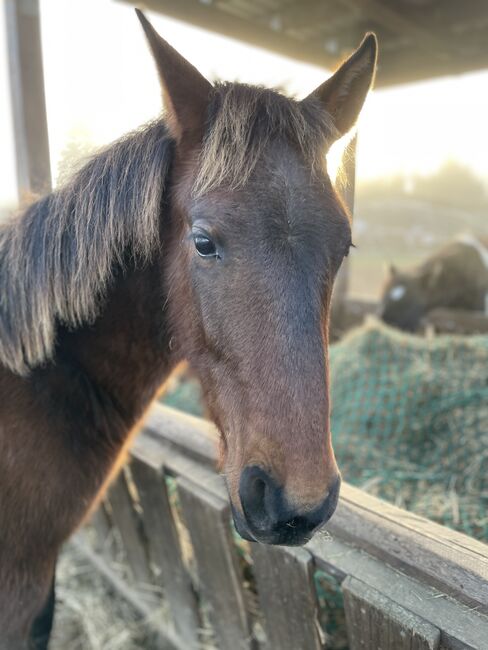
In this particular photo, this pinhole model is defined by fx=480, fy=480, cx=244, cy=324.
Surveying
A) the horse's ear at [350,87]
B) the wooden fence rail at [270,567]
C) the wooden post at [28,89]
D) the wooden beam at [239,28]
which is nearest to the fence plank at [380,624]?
the wooden fence rail at [270,567]

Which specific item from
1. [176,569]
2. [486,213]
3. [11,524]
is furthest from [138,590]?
[486,213]

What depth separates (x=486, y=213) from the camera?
20.6 metres

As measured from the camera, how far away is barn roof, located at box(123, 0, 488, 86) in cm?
358

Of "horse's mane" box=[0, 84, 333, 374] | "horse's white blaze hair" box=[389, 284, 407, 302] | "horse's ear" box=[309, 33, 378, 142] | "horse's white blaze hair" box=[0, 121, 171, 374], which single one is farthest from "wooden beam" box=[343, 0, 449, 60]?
"horse's white blaze hair" box=[389, 284, 407, 302]

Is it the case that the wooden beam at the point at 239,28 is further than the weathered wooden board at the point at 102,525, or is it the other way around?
the wooden beam at the point at 239,28

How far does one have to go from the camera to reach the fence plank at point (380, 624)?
50.4 inches

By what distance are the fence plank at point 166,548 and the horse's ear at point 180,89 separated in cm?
157

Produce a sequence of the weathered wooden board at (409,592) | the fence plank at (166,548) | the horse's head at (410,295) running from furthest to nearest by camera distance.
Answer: the horse's head at (410,295) → the fence plank at (166,548) → the weathered wooden board at (409,592)

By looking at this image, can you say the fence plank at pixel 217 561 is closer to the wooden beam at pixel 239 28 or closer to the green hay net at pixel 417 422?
the green hay net at pixel 417 422

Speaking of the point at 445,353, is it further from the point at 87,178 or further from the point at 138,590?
the point at 87,178

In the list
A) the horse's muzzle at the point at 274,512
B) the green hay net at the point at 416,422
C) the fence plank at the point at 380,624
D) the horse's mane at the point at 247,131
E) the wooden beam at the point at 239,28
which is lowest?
the green hay net at the point at 416,422

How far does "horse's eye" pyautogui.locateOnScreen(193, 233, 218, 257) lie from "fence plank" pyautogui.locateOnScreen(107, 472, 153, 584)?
5.62 ft

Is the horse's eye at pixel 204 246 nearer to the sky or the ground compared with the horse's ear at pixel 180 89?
nearer to the ground

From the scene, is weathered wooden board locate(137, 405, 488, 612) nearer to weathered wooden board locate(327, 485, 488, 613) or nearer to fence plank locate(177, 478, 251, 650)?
weathered wooden board locate(327, 485, 488, 613)
